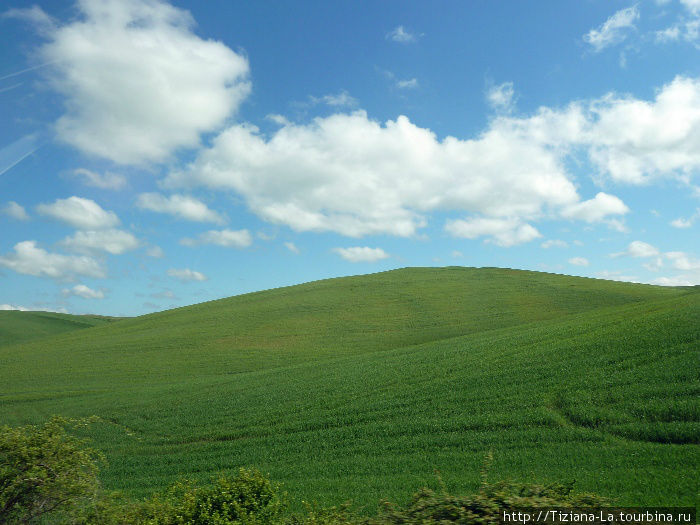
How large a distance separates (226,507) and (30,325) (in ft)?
336

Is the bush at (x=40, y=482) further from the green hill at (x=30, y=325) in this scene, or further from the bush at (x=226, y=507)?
the green hill at (x=30, y=325)

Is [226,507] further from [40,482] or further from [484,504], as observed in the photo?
[484,504]

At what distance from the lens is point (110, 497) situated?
9062 millimetres

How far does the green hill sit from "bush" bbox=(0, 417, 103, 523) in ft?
272

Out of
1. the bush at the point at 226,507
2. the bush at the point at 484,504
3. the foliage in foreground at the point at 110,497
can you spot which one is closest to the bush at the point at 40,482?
the foliage in foreground at the point at 110,497

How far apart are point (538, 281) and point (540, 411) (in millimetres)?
55330

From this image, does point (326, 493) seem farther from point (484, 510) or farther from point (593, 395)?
point (593, 395)

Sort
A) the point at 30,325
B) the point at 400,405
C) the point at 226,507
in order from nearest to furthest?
the point at 226,507 → the point at 400,405 → the point at 30,325

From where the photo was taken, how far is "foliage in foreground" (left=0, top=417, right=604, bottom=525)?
280 inches

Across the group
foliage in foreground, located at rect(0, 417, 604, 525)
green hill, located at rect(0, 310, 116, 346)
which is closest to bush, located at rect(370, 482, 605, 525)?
foliage in foreground, located at rect(0, 417, 604, 525)

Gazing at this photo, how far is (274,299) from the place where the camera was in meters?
70.6

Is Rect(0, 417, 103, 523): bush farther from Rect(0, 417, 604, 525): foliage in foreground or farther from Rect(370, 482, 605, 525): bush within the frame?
Rect(370, 482, 605, 525): bush

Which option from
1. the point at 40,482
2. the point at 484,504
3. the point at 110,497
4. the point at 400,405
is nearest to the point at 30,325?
the point at 400,405

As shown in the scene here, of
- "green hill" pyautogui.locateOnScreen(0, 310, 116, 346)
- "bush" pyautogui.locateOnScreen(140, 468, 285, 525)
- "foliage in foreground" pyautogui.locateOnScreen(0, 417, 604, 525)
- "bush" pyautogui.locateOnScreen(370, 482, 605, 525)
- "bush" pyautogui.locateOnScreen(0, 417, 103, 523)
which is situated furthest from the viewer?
"green hill" pyautogui.locateOnScreen(0, 310, 116, 346)
